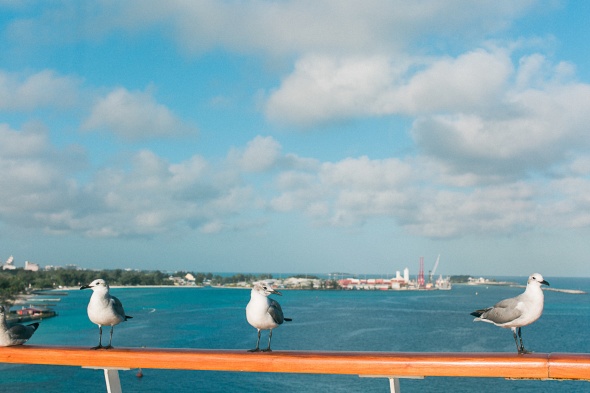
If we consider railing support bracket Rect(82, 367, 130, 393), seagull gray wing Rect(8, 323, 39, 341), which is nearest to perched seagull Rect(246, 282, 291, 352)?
railing support bracket Rect(82, 367, 130, 393)

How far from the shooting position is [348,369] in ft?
5.48

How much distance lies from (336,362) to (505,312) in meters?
0.75

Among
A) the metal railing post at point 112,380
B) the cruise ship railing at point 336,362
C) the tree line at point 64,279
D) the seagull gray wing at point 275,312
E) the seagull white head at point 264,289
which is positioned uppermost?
the seagull white head at point 264,289

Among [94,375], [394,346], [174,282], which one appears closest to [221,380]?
[94,375]

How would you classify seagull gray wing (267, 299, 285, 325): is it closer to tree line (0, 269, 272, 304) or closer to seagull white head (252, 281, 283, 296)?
seagull white head (252, 281, 283, 296)

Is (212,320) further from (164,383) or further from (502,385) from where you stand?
(502,385)

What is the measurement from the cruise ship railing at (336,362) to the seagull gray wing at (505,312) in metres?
0.41

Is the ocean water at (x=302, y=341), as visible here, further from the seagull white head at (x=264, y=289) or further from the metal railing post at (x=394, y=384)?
the metal railing post at (x=394, y=384)

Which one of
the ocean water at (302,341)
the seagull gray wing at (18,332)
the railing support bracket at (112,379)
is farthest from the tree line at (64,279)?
the railing support bracket at (112,379)

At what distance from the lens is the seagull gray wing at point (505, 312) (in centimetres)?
199

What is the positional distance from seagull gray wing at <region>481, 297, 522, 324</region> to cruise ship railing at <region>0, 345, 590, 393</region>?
0.41 m

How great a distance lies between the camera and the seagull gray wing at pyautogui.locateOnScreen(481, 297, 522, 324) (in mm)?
1991

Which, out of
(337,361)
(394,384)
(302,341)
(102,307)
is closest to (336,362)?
(337,361)

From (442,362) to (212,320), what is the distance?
3395cm
